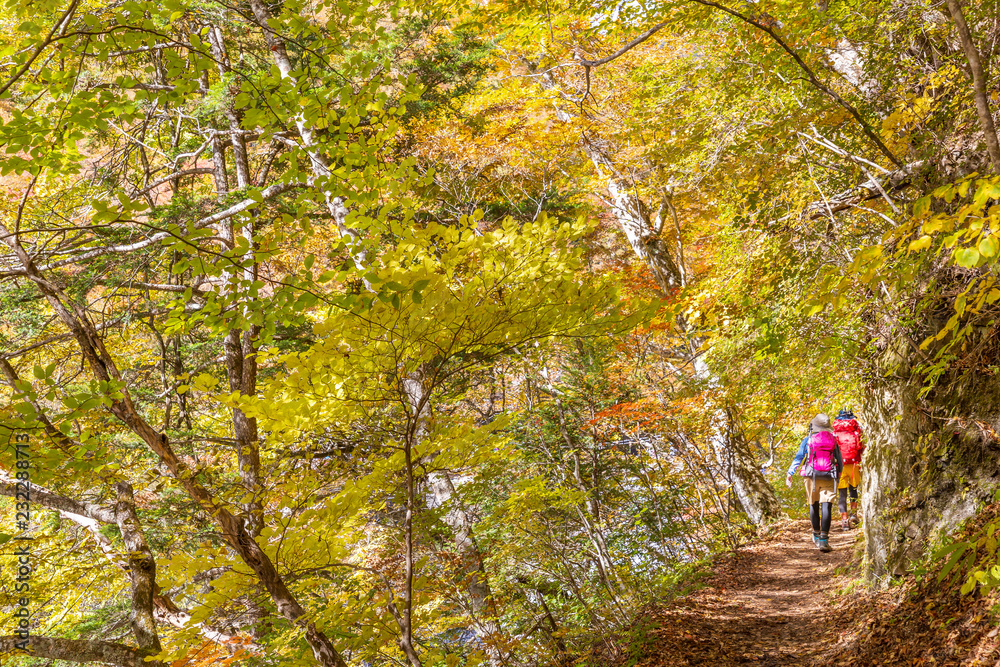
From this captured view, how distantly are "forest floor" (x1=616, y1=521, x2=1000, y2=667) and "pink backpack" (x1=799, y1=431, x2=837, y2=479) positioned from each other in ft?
2.38

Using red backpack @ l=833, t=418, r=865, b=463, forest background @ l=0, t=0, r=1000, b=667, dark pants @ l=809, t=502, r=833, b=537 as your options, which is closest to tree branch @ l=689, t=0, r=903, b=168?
forest background @ l=0, t=0, r=1000, b=667

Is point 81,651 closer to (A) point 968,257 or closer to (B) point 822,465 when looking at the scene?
(A) point 968,257

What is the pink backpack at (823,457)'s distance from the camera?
250 inches

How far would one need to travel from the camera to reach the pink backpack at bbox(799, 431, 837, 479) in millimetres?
6359

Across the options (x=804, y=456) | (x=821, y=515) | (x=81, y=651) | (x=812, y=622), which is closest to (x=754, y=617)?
→ (x=812, y=622)

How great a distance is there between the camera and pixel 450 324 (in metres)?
2.78

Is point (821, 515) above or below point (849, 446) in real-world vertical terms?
below

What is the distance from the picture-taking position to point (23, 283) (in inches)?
241

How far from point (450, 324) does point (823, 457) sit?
5.42 metres

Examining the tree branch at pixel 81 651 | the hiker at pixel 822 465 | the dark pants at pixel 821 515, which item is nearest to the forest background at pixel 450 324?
the tree branch at pixel 81 651

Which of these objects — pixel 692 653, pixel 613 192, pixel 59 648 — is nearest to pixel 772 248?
pixel 692 653

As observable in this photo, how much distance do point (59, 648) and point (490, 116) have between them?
9361mm

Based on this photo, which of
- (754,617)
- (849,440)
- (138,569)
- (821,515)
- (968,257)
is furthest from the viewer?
(821,515)

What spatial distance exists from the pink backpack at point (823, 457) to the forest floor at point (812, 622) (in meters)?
0.73
